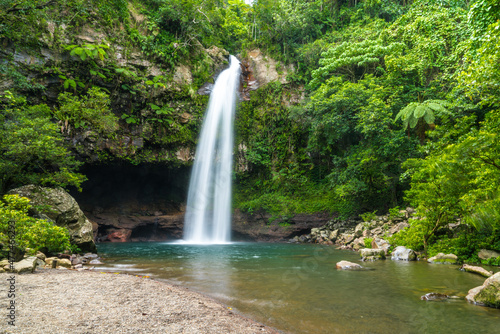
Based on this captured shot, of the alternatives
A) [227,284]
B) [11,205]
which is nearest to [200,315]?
[227,284]

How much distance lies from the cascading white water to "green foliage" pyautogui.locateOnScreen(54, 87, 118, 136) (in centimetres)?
712

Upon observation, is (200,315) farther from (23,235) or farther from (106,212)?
(106,212)

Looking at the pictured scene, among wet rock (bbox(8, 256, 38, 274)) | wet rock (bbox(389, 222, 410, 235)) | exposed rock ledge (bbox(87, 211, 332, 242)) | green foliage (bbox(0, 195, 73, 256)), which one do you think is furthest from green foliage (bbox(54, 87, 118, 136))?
wet rock (bbox(389, 222, 410, 235))

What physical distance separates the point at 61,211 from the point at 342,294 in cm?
1058

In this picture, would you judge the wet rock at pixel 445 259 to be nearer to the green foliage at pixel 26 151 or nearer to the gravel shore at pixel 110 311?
the gravel shore at pixel 110 311

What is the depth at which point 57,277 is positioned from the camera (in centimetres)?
570

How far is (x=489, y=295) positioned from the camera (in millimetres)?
4465

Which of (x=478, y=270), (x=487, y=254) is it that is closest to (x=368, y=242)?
(x=487, y=254)

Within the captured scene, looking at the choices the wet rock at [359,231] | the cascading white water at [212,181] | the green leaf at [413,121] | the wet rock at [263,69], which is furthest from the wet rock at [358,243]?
the wet rock at [263,69]

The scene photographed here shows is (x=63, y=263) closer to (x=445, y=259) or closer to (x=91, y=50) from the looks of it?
(x=91, y=50)

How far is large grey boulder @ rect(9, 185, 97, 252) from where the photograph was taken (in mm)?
10062

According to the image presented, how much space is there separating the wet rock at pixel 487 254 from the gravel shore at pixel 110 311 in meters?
8.38

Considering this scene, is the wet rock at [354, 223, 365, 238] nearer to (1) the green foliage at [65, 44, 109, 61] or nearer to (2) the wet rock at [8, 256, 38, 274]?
(2) the wet rock at [8, 256, 38, 274]

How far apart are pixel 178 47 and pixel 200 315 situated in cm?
2173
